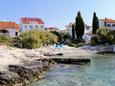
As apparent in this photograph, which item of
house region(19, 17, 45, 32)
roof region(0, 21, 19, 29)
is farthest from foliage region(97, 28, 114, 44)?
house region(19, 17, 45, 32)

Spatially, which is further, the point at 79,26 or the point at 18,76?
the point at 79,26

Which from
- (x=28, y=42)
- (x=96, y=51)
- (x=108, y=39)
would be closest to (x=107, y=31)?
(x=108, y=39)

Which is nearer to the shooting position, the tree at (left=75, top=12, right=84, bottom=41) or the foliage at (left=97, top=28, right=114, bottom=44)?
the foliage at (left=97, top=28, right=114, bottom=44)

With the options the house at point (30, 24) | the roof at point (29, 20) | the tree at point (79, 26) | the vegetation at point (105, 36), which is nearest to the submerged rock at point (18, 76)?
the vegetation at point (105, 36)

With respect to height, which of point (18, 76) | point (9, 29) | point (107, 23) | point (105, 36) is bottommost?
point (18, 76)

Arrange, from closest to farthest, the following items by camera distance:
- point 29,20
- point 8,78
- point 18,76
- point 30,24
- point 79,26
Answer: point 8,78 < point 18,76 < point 79,26 < point 30,24 < point 29,20

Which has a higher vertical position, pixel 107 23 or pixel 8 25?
pixel 107 23

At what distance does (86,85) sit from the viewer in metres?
25.5

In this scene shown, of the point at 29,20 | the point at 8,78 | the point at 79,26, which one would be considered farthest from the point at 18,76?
the point at 29,20

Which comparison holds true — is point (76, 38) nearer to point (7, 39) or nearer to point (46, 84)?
point (7, 39)

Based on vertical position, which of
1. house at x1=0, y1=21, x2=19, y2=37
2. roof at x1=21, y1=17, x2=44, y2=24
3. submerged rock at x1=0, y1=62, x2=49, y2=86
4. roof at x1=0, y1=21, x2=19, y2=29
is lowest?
submerged rock at x1=0, y1=62, x2=49, y2=86

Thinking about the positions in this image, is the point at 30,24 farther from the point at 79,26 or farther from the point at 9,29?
the point at 79,26

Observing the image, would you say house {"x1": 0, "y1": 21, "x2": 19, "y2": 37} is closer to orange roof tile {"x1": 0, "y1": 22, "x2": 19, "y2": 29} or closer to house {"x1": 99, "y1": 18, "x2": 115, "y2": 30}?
orange roof tile {"x1": 0, "y1": 22, "x2": 19, "y2": 29}

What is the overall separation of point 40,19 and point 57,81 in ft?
275
